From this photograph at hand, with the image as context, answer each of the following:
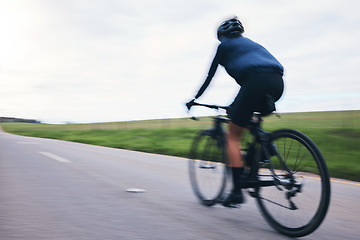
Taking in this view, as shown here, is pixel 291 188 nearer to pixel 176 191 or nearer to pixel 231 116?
pixel 231 116

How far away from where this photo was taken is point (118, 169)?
23.3 ft

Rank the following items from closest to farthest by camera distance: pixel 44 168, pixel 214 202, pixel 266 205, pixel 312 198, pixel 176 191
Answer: pixel 312 198
pixel 266 205
pixel 214 202
pixel 176 191
pixel 44 168

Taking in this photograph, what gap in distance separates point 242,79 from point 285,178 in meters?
0.97

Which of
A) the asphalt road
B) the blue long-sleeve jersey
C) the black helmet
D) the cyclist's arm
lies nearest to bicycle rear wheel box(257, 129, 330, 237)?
the asphalt road

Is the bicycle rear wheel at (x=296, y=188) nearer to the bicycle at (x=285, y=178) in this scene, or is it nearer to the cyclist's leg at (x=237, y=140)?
the bicycle at (x=285, y=178)

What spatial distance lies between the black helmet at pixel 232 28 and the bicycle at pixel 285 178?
0.77 meters

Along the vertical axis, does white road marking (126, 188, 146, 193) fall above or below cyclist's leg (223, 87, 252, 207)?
below

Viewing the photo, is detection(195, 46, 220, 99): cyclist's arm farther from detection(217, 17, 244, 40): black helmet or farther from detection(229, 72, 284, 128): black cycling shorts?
detection(229, 72, 284, 128): black cycling shorts

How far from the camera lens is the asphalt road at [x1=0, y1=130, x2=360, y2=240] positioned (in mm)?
3080

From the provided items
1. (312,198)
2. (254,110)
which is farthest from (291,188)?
(254,110)

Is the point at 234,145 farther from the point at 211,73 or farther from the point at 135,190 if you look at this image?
the point at 135,190

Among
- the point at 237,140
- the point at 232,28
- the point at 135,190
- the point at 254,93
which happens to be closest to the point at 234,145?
the point at 237,140

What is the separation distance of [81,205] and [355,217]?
2941 millimetres

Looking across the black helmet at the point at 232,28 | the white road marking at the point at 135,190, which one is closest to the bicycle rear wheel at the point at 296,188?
the black helmet at the point at 232,28
